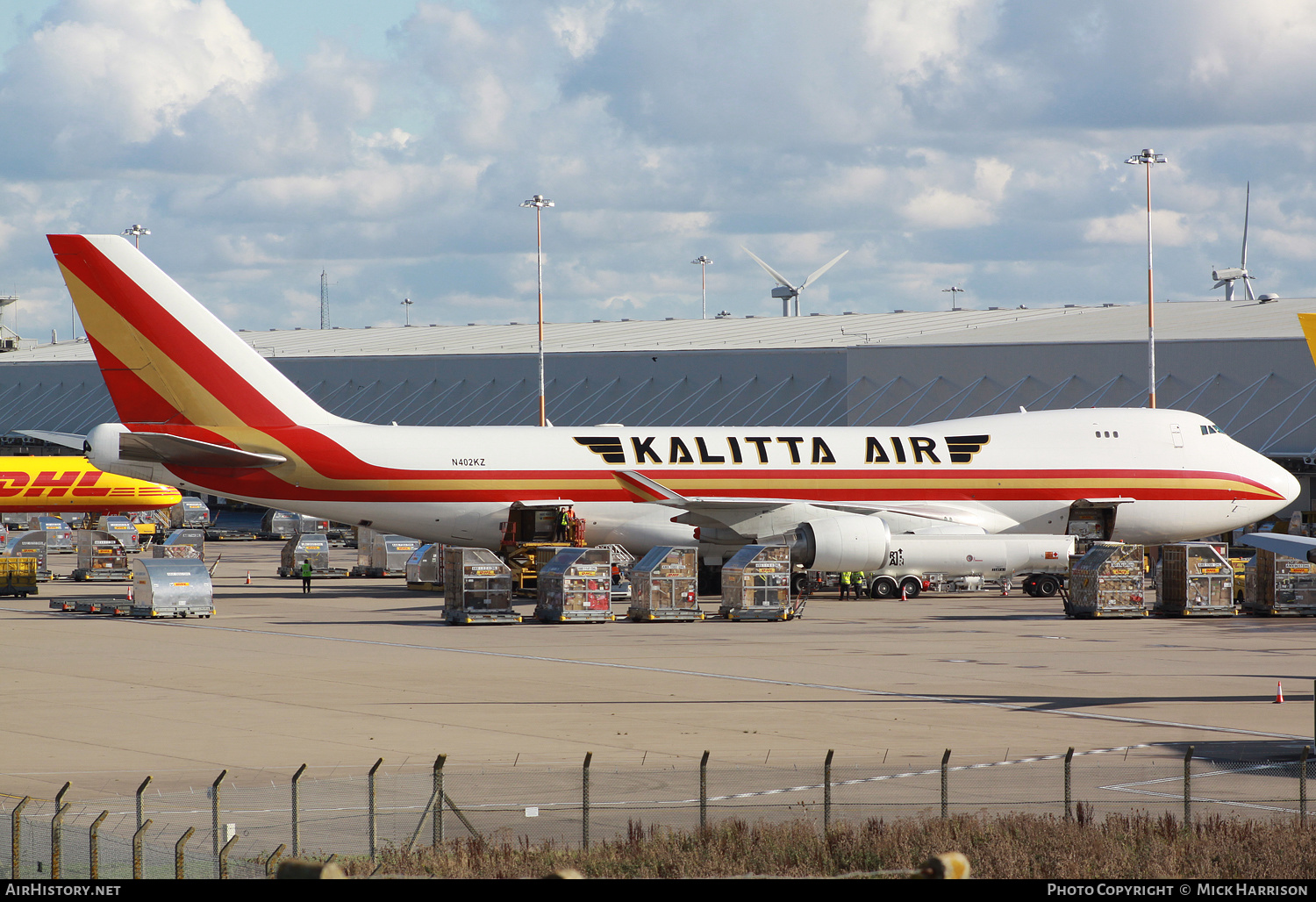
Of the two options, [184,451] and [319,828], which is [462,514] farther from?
[319,828]

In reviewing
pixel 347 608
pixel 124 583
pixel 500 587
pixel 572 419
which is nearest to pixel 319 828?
pixel 500 587

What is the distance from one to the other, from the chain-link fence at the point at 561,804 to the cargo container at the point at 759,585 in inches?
823

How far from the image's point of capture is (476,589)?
39531 millimetres

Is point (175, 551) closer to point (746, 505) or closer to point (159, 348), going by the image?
point (159, 348)

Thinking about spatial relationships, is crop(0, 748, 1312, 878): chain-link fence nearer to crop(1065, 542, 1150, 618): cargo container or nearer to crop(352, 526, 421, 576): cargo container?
crop(1065, 542, 1150, 618): cargo container

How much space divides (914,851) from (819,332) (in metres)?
85.0

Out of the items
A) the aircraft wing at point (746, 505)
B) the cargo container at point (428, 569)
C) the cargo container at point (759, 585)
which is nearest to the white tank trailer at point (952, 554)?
the aircraft wing at point (746, 505)

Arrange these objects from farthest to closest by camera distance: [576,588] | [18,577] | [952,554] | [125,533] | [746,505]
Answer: [125,533] < [18,577] < [746,505] < [952,554] < [576,588]

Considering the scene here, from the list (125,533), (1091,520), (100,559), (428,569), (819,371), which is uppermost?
(819,371)

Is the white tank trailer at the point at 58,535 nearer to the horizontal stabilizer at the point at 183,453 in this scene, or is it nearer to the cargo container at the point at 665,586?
the horizontal stabilizer at the point at 183,453

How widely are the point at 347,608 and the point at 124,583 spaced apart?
17.4 m

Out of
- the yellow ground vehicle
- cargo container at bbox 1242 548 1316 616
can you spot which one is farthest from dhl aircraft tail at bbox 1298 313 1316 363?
the yellow ground vehicle

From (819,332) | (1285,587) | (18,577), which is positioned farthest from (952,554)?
(819,332)

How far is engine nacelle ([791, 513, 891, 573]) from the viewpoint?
45094mm
